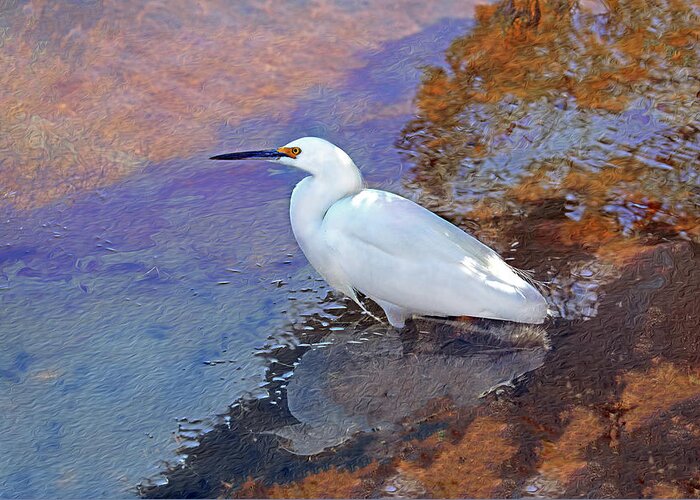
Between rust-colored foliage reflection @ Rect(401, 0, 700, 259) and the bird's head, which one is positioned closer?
the bird's head

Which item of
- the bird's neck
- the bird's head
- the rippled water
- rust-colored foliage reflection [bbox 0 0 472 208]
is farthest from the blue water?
the bird's head

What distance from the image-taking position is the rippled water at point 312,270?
3.15 m

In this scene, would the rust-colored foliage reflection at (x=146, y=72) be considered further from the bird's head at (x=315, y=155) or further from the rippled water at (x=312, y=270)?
the bird's head at (x=315, y=155)

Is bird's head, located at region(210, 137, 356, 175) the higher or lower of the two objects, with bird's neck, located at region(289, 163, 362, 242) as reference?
higher

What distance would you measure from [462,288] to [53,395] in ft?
4.75

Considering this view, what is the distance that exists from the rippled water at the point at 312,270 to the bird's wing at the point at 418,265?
0.20 metres

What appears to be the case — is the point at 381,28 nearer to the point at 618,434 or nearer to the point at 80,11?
the point at 80,11

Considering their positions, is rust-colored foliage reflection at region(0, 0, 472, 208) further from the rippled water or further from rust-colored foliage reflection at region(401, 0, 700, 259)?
rust-colored foliage reflection at region(401, 0, 700, 259)

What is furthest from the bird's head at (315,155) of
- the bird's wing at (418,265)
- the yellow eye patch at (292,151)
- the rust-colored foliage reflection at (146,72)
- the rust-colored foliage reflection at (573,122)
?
the rust-colored foliage reflection at (146,72)

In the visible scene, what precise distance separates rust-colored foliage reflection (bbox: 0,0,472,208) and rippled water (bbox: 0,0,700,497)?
0.02 metres

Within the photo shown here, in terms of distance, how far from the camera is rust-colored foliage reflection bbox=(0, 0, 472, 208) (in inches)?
198

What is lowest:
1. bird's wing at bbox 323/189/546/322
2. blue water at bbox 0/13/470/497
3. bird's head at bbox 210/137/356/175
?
blue water at bbox 0/13/470/497

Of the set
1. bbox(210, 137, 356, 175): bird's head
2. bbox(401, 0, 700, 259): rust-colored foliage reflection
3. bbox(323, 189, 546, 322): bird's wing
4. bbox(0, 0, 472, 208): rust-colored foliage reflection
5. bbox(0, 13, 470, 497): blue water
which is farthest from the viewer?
bbox(0, 0, 472, 208): rust-colored foliage reflection

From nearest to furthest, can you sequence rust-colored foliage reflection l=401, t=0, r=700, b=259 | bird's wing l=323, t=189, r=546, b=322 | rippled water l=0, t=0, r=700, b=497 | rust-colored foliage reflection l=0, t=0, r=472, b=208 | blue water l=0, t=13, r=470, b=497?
rippled water l=0, t=0, r=700, b=497 → blue water l=0, t=13, r=470, b=497 → bird's wing l=323, t=189, r=546, b=322 → rust-colored foliage reflection l=401, t=0, r=700, b=259 → rust-colored foliage reflection l=0, t=0, r=472, b=208
